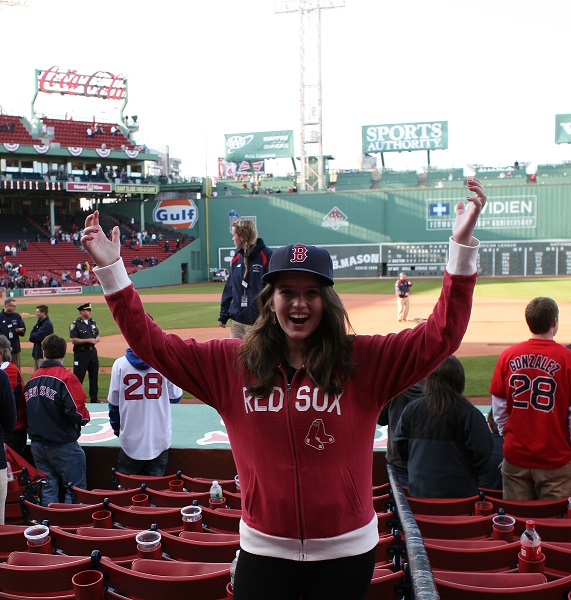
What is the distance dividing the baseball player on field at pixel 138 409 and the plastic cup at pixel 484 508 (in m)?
2.83

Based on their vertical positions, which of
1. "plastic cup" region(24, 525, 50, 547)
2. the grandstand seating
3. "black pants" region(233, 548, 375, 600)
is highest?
the grandstand seating

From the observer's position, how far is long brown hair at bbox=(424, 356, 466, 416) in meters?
3.93

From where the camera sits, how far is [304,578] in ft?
6.74

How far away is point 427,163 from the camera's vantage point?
5831 cm

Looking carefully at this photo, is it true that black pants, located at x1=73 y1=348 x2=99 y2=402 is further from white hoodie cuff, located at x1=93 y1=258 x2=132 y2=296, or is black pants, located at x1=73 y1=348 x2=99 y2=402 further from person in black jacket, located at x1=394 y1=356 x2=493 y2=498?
white hoodie cuff, located at x1=93 y1=258 x2=132 y2=296

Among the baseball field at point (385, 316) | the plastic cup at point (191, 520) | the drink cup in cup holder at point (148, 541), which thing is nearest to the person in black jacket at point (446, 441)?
the plastic cup at point (191, 520)

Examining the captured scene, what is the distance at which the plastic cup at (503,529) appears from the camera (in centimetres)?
322

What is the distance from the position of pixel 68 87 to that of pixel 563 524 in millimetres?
55416

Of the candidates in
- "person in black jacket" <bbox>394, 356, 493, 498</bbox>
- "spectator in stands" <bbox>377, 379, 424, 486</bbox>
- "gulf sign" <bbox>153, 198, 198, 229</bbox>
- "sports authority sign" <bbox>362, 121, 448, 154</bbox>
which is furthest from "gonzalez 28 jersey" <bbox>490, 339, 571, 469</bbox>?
"sports authority sign" <bbox>362, 121, 448, 154</bbox>

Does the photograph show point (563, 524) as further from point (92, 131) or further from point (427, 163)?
point (427, 163)

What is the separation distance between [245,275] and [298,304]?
4202 millimetres

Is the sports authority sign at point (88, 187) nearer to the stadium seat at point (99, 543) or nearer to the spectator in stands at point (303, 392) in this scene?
the stadium seat at point (99, 543)

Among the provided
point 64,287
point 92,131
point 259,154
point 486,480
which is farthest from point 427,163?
point 486,480

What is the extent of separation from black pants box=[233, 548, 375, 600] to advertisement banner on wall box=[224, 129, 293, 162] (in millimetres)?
61337
